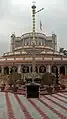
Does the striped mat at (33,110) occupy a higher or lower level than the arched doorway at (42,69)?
lower

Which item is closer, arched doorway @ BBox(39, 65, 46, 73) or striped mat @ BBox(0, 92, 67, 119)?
striped mat @ BBox(0, 92, 67, 119)

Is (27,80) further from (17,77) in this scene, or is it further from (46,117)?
(46,117)

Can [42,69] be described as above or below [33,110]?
above

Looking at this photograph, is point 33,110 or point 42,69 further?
point 42,69

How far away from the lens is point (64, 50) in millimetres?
75688

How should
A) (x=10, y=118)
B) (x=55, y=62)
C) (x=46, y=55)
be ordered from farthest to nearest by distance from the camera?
(x=46, y=55) < (x=55, y=62) < (x=10, y=118)

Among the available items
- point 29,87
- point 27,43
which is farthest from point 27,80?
point 27,43

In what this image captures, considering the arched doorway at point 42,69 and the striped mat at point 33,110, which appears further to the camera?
the arched doorway at point 42,69

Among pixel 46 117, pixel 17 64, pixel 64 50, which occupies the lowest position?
pixel 46 117

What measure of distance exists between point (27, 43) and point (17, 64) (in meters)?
15.9

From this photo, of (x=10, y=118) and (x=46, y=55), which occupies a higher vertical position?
(x=46, y=55)

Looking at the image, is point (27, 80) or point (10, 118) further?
point (27, 80)

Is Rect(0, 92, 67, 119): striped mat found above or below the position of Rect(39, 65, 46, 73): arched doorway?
below

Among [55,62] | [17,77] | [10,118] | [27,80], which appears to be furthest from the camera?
[55,62]
